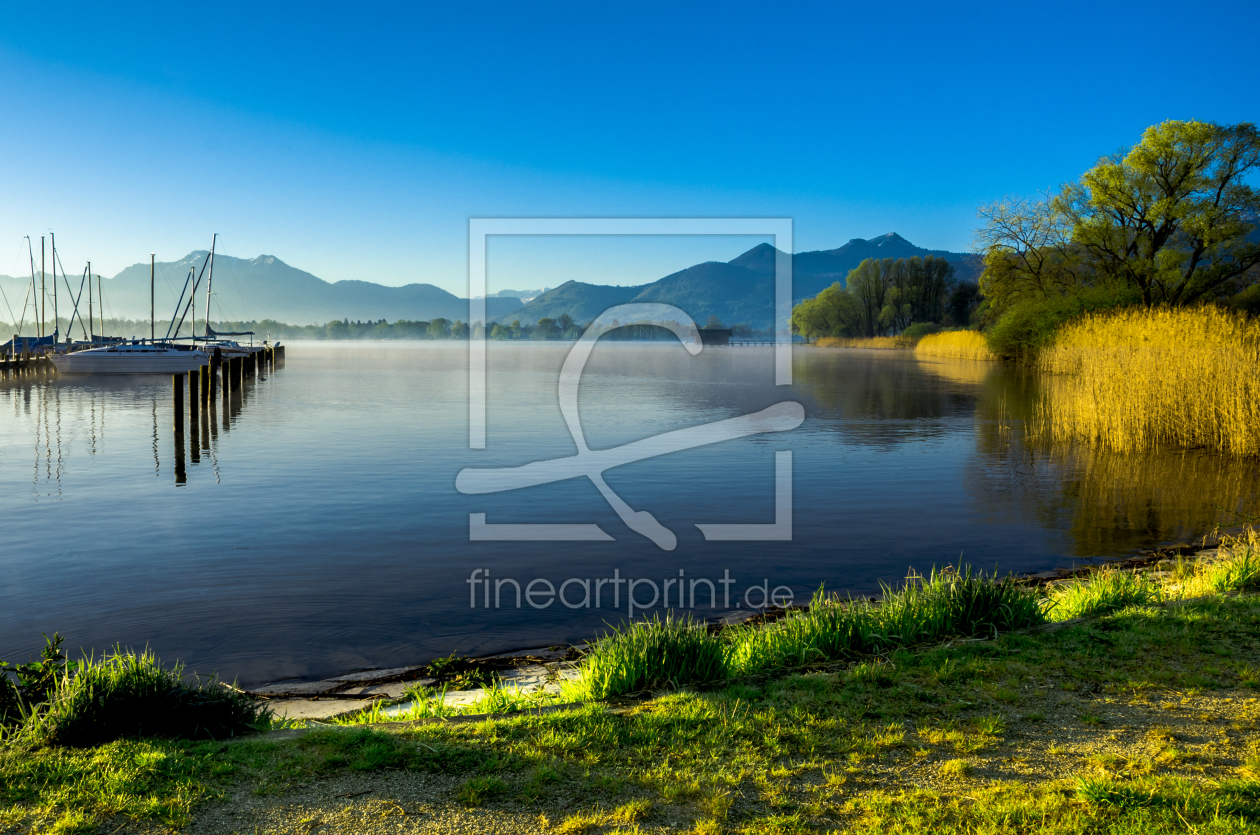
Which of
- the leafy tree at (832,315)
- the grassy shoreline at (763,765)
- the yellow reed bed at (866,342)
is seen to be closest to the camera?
the grassy shoreline at (763,765)

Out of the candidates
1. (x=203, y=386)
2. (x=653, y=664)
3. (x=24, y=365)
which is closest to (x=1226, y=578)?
(x=653, y=664)

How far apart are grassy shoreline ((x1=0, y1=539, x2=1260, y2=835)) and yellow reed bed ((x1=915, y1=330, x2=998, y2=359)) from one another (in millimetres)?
71339

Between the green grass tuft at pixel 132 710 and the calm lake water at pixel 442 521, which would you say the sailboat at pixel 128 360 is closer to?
the calm lake water at pixel 442 521

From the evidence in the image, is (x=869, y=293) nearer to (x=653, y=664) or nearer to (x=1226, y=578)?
(x=1226, y=578)

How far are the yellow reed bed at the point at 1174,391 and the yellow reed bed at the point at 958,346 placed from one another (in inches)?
1917

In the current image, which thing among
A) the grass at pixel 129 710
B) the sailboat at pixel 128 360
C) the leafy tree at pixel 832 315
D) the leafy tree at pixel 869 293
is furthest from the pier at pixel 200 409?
the leafy tree at pixel 832 315

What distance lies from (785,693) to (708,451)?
18213 mm

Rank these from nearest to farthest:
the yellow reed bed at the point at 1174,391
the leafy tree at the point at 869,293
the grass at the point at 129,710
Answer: the grass at the point at 129,710, the yellow reed bed at the point at 1174,391, the leafy tree at the point at 869,293

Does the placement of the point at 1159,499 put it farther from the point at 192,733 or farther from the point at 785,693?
the point at 192,733

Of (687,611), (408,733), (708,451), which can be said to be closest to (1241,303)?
(708,451)

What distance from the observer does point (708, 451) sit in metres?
24.2

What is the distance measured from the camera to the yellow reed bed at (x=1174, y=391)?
778 inches

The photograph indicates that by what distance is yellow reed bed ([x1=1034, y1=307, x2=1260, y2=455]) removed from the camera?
64.8 feet

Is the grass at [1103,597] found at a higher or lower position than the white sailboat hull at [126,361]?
lower
